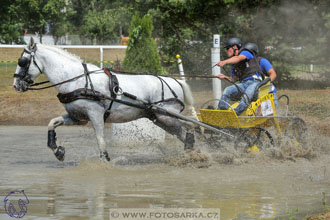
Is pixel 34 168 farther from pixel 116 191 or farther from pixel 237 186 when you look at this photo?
pixel 237 186

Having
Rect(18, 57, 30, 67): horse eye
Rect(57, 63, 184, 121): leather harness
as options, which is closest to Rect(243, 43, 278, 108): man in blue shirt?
Rect(57, 63, 184, 121): leather harness

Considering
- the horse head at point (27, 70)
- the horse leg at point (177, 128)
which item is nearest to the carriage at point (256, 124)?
the horse leg at point (177, 128)

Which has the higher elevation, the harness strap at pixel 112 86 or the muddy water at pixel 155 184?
the harness strap at pixel 112 86

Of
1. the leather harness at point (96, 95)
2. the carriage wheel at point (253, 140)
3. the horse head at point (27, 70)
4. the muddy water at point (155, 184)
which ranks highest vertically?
the horse head at point (27, 70)

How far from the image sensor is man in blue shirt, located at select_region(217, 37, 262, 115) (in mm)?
10438

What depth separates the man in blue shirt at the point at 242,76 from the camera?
10438 millimetres

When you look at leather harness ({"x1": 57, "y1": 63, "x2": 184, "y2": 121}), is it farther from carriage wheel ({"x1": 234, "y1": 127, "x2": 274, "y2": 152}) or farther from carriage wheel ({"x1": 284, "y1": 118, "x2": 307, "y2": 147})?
carriage wheel ({"x1": 284, "y1": 118, "x2": 307, "y2": 147})

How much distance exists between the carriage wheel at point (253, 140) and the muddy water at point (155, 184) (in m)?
0.33

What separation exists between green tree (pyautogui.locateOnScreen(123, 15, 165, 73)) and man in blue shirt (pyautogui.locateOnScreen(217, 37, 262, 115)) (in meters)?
3.49

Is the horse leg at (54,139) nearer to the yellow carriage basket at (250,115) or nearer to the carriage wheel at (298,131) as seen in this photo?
the yellow carriage basket at (250,115)

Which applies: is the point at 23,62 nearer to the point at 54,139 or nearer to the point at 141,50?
the point at 54,139

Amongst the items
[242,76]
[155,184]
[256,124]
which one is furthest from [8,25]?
[155,184]

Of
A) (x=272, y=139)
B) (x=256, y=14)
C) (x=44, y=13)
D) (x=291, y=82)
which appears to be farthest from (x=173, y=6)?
(x=44, y=13)

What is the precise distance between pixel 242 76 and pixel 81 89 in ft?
9.43
